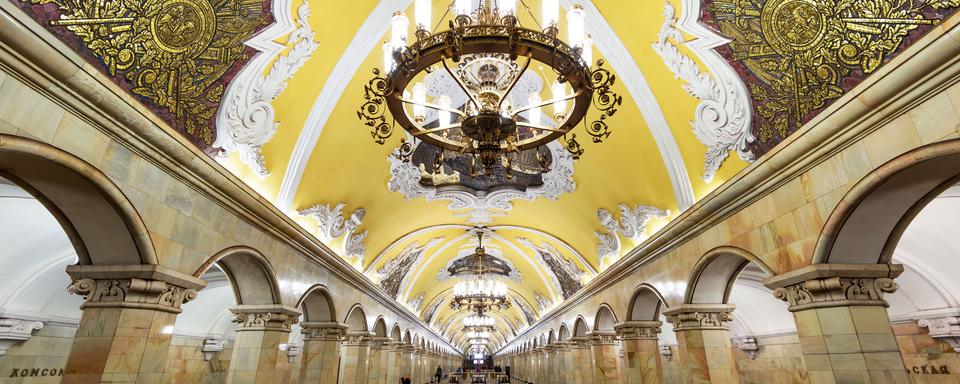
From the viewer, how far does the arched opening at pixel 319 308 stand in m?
8.24

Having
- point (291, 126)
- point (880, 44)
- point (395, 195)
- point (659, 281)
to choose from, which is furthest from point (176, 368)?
point (880, 44)

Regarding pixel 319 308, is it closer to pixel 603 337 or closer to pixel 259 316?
pixel 259 316

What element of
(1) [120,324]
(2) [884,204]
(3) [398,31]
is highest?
(3) [398,31]

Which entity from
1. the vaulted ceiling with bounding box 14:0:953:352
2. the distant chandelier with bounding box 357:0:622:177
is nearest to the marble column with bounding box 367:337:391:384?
the vaulted ceiling with bounding box 14:0:953:352

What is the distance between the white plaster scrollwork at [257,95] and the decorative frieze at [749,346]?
11195mm

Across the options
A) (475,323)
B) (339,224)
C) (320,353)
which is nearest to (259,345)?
(320,353)

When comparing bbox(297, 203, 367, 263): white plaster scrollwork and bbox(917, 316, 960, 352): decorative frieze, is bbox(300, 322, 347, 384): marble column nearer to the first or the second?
bbox(297, 203, 367, 263): white plaster scrollwork

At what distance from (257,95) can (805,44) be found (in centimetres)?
536

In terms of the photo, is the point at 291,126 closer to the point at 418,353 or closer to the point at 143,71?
the point at 143,71

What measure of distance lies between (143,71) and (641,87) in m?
5.31

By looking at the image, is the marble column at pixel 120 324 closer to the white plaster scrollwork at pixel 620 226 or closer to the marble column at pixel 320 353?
the marble column at pixel 320 353

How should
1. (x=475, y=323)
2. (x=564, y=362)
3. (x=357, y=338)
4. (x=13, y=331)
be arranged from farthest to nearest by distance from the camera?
(x=475, y=323) → (x=564, y=362) → (x=357, y=338) → (x=13, y=331)

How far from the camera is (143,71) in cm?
356

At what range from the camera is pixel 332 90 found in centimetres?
566
